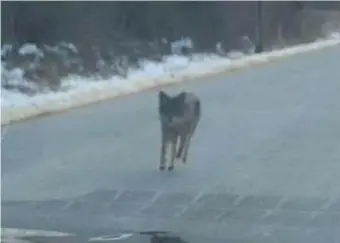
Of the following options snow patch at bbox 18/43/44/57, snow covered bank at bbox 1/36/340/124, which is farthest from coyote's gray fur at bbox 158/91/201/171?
snow patch at bbox 18/43/44/57

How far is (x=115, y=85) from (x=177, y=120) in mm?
8159

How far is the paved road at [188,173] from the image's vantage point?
25.6 feet

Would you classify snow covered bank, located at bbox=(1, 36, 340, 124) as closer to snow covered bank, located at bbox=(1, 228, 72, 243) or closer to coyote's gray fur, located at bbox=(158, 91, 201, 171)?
coyote's gray fur, located at bbox=(158, 91, 201, 171)

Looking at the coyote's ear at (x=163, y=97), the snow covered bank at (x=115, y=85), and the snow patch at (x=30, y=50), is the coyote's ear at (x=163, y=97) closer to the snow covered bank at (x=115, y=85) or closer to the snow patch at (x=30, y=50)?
the snow covered bank at (x=115, y=85)

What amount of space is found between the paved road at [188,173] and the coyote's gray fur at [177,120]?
0.17m

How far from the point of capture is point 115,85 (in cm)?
1834

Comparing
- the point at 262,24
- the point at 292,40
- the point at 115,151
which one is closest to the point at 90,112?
the point at 115,151

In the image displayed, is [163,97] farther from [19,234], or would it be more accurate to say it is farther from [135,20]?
[135,20]

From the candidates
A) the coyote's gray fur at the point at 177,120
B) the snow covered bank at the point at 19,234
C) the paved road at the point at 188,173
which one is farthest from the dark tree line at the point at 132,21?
the snow covered bank at the point at 19,234

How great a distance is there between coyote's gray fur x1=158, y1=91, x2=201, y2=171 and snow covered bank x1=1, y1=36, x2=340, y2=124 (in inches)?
142

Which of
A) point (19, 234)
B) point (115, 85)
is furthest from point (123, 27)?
point (19, 234)

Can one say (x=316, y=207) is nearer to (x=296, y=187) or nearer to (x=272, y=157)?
(x=296, y=187)

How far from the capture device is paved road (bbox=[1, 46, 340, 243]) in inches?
308

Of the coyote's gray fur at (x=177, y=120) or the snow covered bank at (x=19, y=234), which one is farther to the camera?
the coyote's gray fur at (x=177, y=120)
